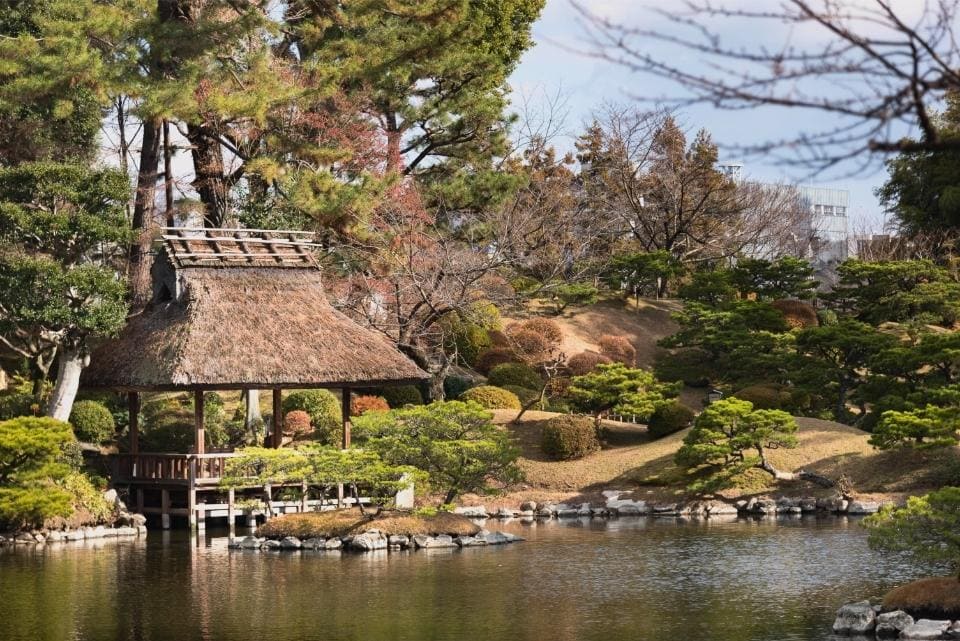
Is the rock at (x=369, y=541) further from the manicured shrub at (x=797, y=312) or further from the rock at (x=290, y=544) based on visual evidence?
the manicured shrub at (x=797, y=312)

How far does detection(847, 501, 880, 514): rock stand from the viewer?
71.3 ft

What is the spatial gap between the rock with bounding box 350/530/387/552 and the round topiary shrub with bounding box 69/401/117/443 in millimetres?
7257

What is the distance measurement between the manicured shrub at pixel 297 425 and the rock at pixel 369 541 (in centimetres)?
781

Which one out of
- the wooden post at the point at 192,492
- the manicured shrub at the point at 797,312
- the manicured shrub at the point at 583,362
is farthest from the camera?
the manicured shrub at the point at 797,312

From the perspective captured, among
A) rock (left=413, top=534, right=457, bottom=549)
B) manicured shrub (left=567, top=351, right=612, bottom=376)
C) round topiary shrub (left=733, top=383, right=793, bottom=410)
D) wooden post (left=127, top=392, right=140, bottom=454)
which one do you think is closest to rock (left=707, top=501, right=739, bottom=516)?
round topiary shrub (left=733, top=383, right=793, bottom=410)

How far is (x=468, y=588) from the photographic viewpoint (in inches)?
572

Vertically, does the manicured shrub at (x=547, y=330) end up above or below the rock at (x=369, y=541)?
above

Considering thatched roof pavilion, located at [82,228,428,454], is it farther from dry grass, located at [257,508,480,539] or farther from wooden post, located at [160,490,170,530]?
dry grass, located at [257,508,480,539]

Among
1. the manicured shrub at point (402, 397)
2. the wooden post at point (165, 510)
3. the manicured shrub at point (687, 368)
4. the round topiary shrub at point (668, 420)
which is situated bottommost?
the wooden post at point (165, 510)

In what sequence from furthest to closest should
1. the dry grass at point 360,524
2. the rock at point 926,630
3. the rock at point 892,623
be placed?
the dry grass at point 360,524
the rock at point 892,623
the rock at point 926,630

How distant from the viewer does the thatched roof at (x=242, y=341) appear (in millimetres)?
20922

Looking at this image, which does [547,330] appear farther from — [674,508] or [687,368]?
[674,508]

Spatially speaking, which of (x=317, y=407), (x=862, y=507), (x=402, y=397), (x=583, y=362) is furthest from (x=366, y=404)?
(x=862, y=507)

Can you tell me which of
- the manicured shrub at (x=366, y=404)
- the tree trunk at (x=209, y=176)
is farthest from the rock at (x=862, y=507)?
the tree trunk at (x=209, y=176)
